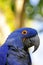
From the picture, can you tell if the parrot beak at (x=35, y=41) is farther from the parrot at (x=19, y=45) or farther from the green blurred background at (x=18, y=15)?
the green blurred background at (x=18, y=15)

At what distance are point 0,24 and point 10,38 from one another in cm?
214

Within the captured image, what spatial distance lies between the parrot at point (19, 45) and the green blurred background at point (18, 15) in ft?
5.82

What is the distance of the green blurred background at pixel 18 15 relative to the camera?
6086mm

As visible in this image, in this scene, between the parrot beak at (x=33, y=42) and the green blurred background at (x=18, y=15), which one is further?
the green blurred background at (x=18, y=15)

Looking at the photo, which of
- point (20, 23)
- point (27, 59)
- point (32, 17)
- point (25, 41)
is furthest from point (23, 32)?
point (32, 17)

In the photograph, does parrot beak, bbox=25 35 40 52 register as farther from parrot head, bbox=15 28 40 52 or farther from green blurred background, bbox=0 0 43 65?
green blurred background, bbox=0 0 43 65

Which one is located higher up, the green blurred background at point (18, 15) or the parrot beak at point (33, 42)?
the green blurred background at point (18, 15)

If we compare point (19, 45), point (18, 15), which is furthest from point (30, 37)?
point (18, 15)

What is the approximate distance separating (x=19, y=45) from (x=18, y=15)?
6.37 ft

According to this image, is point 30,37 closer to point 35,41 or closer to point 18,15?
point 35,41

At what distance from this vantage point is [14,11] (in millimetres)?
6246

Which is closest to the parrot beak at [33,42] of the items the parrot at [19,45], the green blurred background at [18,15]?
the parrot at [19,45]

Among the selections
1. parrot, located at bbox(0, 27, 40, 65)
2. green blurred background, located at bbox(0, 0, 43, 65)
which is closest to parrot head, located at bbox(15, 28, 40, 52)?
parrot, located at bbox(0, 27, 40, 65)

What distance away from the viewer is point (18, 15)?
6.08m
